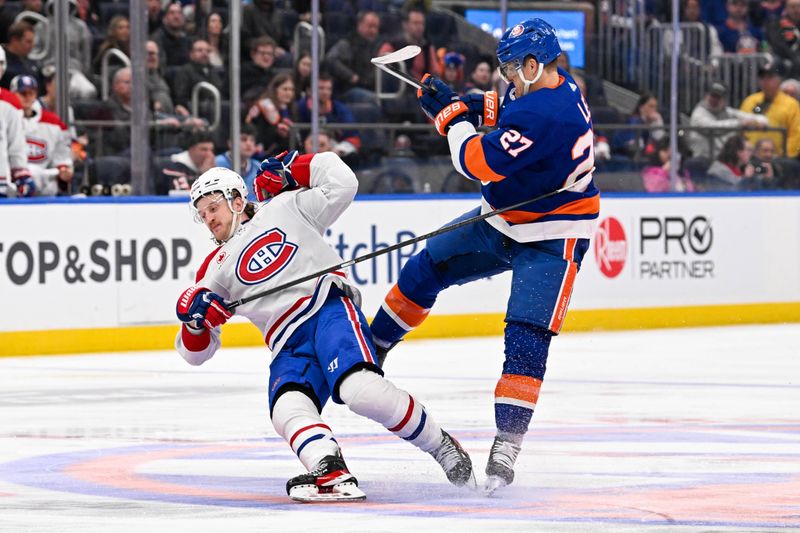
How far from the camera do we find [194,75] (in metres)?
11.5

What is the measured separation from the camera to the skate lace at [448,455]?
507 centimetres

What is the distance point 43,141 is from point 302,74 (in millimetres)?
2008

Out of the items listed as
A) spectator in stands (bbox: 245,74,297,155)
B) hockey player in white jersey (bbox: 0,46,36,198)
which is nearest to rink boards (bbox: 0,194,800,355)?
hockey player in white jersey (bbox: 0,46,36,198)

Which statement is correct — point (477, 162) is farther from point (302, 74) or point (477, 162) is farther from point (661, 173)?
point (661, 173)

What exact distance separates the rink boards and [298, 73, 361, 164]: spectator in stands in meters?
0.53

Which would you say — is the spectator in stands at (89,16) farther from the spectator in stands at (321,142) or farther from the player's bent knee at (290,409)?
the player's bent knee at (290,409)

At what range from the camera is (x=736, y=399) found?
25.8 feet

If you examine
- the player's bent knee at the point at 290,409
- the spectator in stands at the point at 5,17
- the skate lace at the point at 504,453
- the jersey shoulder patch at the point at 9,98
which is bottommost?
the skate lace at the point at 504,453

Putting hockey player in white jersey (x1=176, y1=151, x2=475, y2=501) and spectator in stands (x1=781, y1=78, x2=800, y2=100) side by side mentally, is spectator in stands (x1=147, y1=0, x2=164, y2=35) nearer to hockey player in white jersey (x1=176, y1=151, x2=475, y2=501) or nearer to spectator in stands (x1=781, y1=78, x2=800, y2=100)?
spectator in stands (x1=781, y1=78, x2=800, y2=100)

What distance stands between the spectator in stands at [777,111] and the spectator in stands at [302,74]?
11.8 feet

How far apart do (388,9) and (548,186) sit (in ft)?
25.9

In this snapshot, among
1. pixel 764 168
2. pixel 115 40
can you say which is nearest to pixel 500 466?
pixel 115 40

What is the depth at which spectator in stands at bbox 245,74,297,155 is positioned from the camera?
11484 millimetres

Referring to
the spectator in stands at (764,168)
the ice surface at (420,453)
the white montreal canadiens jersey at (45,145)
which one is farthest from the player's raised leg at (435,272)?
the spectator in stands at (764,168)
